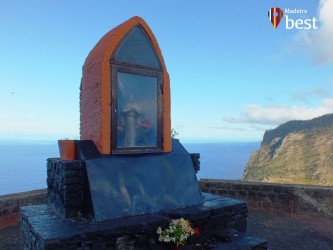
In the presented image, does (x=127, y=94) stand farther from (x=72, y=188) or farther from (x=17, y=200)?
(x=17, y=200)

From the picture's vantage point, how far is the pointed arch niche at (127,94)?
5055mm

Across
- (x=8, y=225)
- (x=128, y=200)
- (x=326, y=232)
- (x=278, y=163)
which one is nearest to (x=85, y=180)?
(x=128, y=200)

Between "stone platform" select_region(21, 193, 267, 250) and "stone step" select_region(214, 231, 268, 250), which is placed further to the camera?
"stone step" select_region(214, 231, 268, 250)

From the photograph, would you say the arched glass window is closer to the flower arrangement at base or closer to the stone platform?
the stone platform

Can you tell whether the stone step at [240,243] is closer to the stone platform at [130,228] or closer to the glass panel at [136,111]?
the stone platform at [130,228]

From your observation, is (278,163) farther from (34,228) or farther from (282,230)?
(34,228)

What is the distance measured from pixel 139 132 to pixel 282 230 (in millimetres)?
4329

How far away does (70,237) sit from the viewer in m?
3.87

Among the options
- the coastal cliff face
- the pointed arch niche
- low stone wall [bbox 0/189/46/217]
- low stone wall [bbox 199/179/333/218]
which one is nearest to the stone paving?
low stone wall [bbox 199/179/333/218]

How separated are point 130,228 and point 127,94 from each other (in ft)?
7.52

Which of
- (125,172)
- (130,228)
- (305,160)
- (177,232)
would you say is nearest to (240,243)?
(177,232)

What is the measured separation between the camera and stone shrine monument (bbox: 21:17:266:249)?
4453 millimetres

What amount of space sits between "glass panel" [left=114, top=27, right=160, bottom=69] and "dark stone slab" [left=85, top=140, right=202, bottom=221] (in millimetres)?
1738

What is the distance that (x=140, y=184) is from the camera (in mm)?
5059
